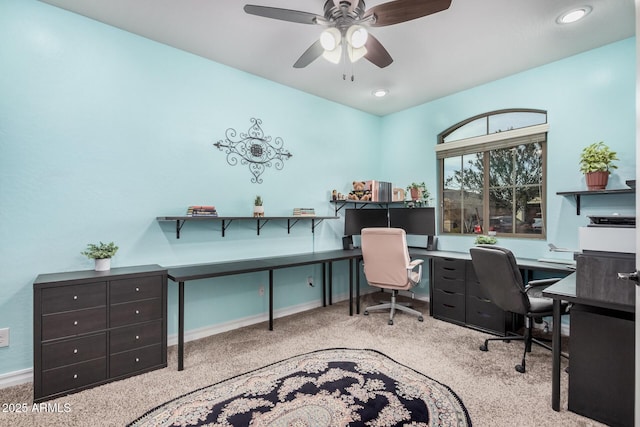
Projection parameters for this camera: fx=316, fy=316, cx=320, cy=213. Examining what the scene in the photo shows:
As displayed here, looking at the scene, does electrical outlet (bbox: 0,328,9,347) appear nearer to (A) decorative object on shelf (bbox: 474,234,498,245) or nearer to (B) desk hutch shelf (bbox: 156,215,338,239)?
(B) desk hutch shelf (bbox: 156,215,338,239)

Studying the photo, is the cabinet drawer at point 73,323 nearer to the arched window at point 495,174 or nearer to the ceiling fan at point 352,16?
the ceiling fan at point 352,16

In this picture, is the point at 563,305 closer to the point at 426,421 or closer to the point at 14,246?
the point at 426,421

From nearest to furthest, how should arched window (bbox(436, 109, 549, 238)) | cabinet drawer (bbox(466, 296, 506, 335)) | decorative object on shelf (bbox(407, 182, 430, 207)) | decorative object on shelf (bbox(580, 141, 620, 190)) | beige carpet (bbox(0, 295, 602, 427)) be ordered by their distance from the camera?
beige carpet (bbox(0, 295, 602, 427)) → decorative object on shelf (bbox(580, 141, 620, 190)) → cabinet drawer (bbox(466, 296, 506, 335)) → arched window (bbox(436, 109, 549, 238)) → decorative object on shelf (bbox(407, 182, 430, 207))

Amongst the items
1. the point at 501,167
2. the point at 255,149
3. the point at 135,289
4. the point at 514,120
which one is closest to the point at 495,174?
the point at 501,167

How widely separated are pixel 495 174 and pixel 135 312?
3.90 metres

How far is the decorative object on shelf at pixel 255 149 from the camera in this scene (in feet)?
10.7

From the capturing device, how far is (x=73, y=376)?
81.8 inches

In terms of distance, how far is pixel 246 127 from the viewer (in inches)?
133

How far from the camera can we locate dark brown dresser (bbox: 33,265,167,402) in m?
1.99

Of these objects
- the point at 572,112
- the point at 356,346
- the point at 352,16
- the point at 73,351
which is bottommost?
the point at 356,346

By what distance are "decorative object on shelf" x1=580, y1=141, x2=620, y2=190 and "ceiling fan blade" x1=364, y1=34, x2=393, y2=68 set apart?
6.47 feet

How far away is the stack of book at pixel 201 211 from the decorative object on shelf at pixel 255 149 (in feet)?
1.92

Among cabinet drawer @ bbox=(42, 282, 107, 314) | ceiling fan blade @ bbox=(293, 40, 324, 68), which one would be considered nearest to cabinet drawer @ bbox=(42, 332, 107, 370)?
cabinet drawer @ bbox=(42, 282, 107, 314)

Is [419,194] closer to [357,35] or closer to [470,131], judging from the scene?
[470,131]
